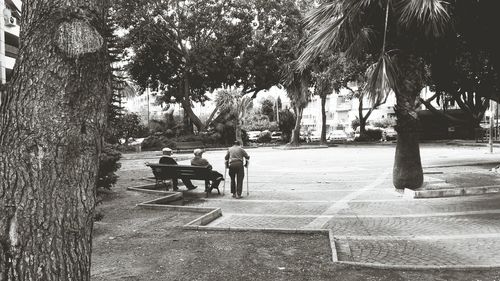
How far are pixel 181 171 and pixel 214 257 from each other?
6.25 metres

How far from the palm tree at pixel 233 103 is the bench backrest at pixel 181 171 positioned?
84.0 ft

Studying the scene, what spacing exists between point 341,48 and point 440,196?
447 cm

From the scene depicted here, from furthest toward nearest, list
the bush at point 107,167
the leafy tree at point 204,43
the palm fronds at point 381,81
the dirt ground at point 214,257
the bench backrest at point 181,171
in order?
the leafy tree at point 204,43, the bench backrest at point 181,171, the bush at point 107,167, the palm fronds at point 381,81, the dirt ground at point 214,257

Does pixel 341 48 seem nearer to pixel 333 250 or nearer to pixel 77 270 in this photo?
pixel 333 250

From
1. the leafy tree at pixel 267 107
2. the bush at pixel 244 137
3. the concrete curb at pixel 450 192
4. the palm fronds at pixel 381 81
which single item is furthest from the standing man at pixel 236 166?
the leafy tree at pixel 267 107

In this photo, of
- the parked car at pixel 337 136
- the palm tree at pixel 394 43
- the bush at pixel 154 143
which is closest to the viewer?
the palm tree at pixel 394 43

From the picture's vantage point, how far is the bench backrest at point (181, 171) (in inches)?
464

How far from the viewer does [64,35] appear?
2.64m

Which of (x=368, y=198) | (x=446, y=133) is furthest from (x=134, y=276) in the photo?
(x=446, y=133)

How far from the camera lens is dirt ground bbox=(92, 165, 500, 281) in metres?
5.38

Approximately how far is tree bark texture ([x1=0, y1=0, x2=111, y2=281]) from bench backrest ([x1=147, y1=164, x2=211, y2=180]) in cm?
899

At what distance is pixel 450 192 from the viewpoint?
11.0m

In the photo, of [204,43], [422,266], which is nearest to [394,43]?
[422,266]

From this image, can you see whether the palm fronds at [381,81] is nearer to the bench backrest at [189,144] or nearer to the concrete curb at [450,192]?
the concrete curb at [450,192]
